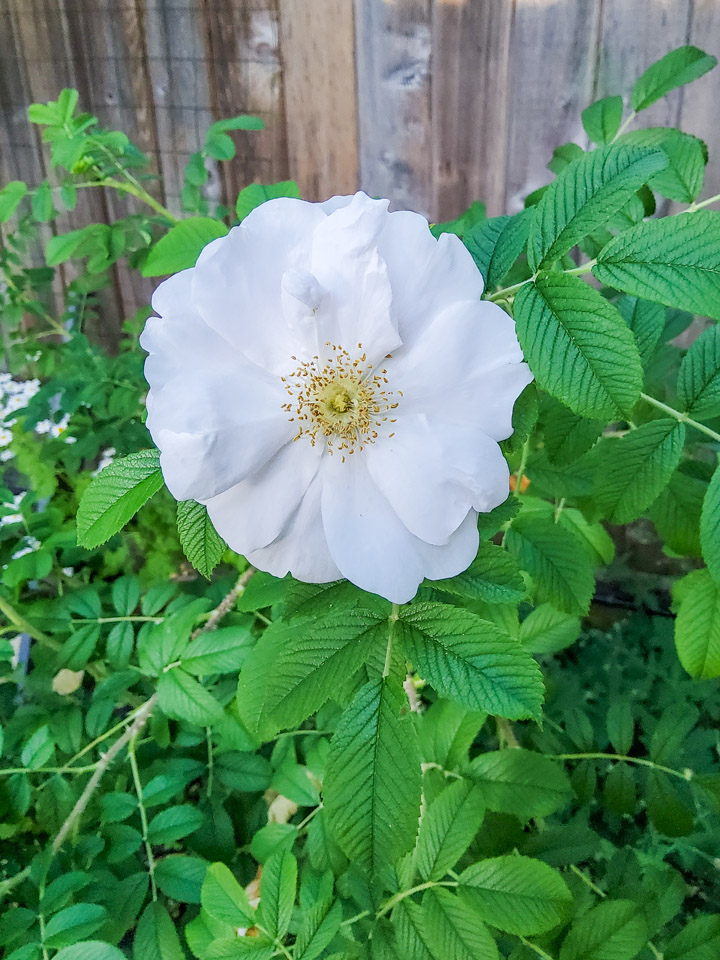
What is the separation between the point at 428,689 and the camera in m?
1.16

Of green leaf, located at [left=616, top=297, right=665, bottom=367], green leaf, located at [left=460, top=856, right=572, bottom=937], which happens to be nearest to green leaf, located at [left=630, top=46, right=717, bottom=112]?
green leaf, located at [left=616, top=297, right=665, bottom=367]

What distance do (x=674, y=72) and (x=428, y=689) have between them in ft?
3.12

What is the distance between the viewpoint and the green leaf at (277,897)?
2.16 ft

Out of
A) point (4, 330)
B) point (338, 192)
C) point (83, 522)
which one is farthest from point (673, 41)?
point (4, 330)

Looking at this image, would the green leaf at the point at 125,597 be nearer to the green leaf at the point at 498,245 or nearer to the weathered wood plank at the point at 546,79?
the green leaf at the point at 498,245

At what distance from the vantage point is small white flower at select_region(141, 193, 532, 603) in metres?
0.49

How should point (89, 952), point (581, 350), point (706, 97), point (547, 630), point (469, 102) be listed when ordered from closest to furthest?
point (581, 350) < point (89, 952) < point (547, 630) < point (706, 97) < point (469, 102)

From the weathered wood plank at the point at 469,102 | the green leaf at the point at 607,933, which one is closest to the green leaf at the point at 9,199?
the weathered wood plank at the point at 469,102

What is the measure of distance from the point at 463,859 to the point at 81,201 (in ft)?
5.85

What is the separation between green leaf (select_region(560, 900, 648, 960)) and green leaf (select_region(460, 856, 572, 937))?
6cm

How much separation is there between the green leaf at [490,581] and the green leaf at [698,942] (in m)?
0.51

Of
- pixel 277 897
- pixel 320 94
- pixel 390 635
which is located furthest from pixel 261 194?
pixel 320 94

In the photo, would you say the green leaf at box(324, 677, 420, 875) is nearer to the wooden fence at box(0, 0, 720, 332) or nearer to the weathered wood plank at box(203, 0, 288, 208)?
the wooden fence at box(0, 0, 720, 332)

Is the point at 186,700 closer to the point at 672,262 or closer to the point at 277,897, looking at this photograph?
the point at 277,897
